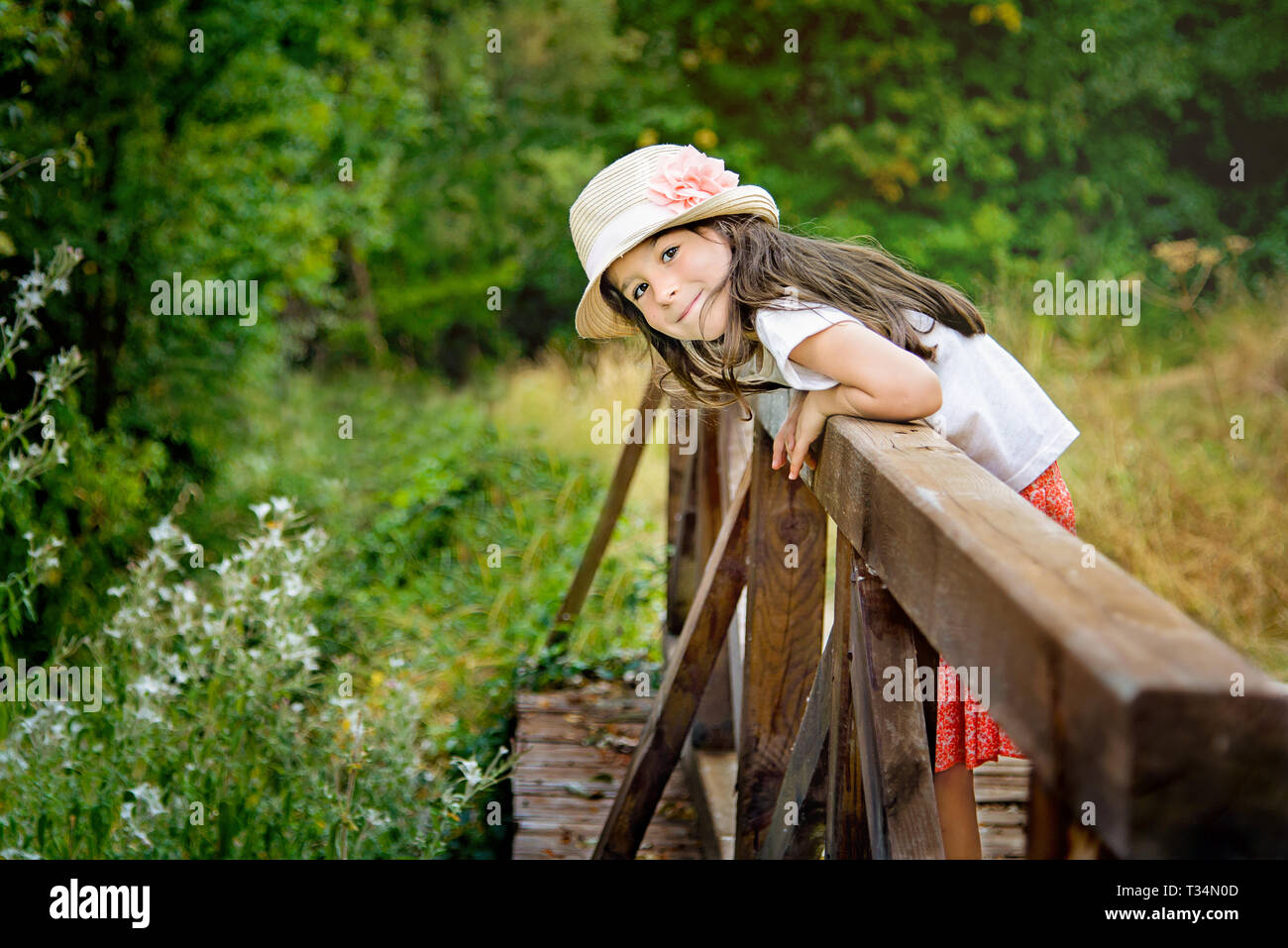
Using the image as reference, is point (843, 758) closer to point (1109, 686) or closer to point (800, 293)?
point (800, 293)

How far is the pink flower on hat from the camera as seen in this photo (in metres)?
2.15

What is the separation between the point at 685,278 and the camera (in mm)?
2162

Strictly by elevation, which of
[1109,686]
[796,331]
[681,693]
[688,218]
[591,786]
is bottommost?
[591,786]

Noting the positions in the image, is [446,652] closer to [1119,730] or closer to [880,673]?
[880,673]

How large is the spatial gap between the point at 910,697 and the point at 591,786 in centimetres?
227

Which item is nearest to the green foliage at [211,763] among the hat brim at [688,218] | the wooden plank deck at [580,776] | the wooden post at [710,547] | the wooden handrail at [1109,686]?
the wooden plank deck at [580,776]

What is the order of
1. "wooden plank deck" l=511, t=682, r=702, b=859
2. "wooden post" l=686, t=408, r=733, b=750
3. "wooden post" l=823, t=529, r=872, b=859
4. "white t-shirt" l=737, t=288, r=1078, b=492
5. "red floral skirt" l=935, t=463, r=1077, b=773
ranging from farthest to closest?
"wooden post" l=686, t=408, r=733, b=750
"wooden plank deck" l=511, t=682, r=702, b=859
"white t-shirt" l=737, t=288, r=1078, b=492
"red floral skirt" l=935, t=463, r=1077, b=773
"wooden post" l=823, t=529, r=872, b=859

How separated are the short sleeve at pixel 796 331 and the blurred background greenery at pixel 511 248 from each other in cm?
61

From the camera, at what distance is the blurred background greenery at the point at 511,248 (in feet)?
17.1

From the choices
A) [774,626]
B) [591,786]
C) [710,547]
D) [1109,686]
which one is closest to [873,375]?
[774,626]

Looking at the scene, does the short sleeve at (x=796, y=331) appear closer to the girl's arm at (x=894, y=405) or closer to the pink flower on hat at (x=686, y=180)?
the girl's arm at (x=894, y=405)

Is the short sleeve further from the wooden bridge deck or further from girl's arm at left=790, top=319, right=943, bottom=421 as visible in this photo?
the wooden bridge deck

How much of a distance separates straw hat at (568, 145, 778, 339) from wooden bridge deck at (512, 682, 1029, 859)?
1.54 m

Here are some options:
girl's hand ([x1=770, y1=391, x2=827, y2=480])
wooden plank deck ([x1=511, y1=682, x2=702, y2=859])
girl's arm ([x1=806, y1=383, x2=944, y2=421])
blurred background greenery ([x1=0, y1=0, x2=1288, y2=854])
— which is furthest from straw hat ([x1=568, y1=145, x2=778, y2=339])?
wooden plank deck ([x1=511, y1=682, x2=702, y2=859])
